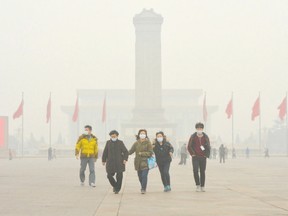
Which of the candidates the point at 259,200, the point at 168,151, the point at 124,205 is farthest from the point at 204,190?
the point at 124,205

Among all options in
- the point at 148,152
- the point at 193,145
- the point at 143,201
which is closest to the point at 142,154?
the point at 148,152

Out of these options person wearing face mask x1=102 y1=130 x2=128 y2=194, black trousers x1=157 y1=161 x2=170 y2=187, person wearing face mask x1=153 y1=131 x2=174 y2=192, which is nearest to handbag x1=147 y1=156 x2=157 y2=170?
person wearing face mask x1=102 y1=130 x2=128 y2=194

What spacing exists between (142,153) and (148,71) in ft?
392

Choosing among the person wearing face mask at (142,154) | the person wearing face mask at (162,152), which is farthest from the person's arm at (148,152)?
the person wearing face mask at (162,152)

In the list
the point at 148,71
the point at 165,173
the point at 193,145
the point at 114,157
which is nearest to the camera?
the point at 114,157

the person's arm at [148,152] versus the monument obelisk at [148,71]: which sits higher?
the monument obelisk at [148,71]

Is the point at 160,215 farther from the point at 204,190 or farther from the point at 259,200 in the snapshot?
the point at 204,190

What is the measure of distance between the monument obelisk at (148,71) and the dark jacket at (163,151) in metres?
117

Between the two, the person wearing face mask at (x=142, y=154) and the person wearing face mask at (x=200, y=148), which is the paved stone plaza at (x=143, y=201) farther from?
the person wearing face mask at (x=200, y=148)

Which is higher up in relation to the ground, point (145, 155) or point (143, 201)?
point (145, 155)

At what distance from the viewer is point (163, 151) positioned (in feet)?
64.4

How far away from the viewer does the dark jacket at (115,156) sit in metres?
18.7

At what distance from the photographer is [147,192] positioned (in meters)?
18.8

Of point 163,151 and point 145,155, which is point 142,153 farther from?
point 163,151
